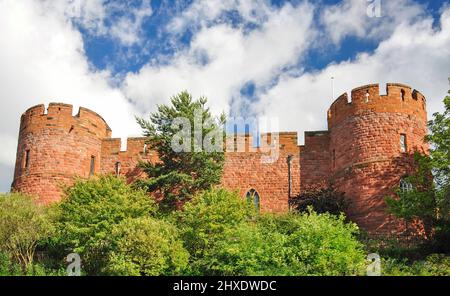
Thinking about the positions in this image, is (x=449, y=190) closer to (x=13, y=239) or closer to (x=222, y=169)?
(x=222, y=169)

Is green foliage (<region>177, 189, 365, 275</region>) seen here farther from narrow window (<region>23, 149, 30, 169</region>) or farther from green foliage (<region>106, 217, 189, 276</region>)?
narrow window (<region>23, 149, 30, 169</region>)

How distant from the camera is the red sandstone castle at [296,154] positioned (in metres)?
26.6

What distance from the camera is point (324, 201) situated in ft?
86.9

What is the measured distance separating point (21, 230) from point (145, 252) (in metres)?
6.27

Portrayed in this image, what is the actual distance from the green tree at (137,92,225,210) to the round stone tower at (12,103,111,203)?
13.3 ft

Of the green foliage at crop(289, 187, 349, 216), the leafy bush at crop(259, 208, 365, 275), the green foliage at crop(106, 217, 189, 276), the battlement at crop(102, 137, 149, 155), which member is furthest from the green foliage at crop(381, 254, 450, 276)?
the battlement at crop(102, 137, 149, 155)

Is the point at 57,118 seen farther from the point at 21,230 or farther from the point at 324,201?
the point at 324,201

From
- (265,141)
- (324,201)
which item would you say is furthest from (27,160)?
(324,201)

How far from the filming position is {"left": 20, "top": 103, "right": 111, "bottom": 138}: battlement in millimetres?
30812

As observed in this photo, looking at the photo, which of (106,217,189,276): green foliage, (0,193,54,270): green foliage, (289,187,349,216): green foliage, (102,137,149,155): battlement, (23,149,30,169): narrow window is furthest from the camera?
(102,137,149,155): battlement

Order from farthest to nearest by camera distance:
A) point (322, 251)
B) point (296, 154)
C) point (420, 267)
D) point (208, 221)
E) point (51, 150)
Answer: point (296, 154) → point (51, 150) → point (208, 221) → point (420, 267) → point (322, 251)

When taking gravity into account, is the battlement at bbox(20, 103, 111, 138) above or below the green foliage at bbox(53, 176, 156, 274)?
above

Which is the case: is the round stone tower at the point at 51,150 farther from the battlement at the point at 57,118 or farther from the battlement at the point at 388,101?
the battlement at the point at 388,101
